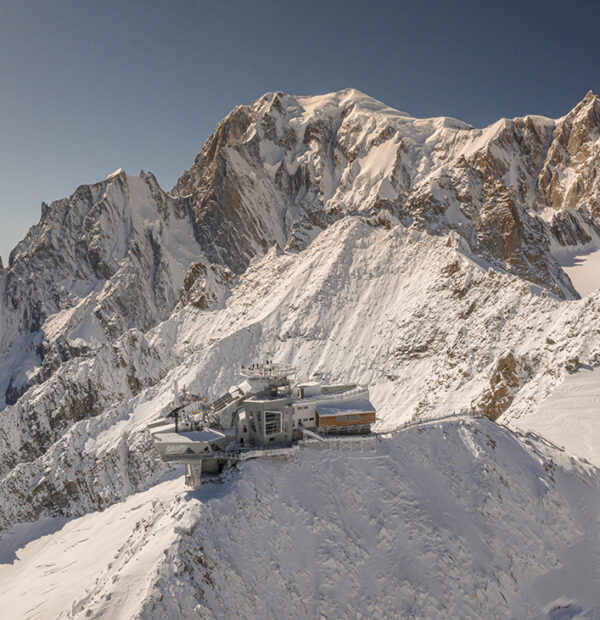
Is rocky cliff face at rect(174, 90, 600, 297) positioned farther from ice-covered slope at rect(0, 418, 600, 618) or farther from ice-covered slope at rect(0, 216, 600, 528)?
ice-covered slope at rect(0, 418, 600, 618)

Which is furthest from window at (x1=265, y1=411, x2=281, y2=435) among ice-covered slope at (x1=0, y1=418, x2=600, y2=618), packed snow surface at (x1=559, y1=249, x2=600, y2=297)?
packed snow surface at (x1=559, y1=249, x2=600, y2=297)

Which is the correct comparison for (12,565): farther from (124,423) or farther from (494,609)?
(494,609)

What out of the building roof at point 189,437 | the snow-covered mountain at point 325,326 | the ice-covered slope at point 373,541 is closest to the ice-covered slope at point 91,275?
the snow-covered mountain at point 325,326

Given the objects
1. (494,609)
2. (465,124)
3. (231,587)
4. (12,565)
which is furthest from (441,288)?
(465,124)

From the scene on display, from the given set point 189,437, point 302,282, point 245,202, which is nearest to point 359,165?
point 245,202

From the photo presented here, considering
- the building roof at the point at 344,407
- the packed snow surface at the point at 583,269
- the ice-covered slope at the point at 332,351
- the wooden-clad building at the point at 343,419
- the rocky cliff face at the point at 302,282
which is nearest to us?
the wooden-clad building at the point at 343,419

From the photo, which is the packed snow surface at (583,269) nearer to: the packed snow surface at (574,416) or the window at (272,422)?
the packed snow surface at (574,416)
